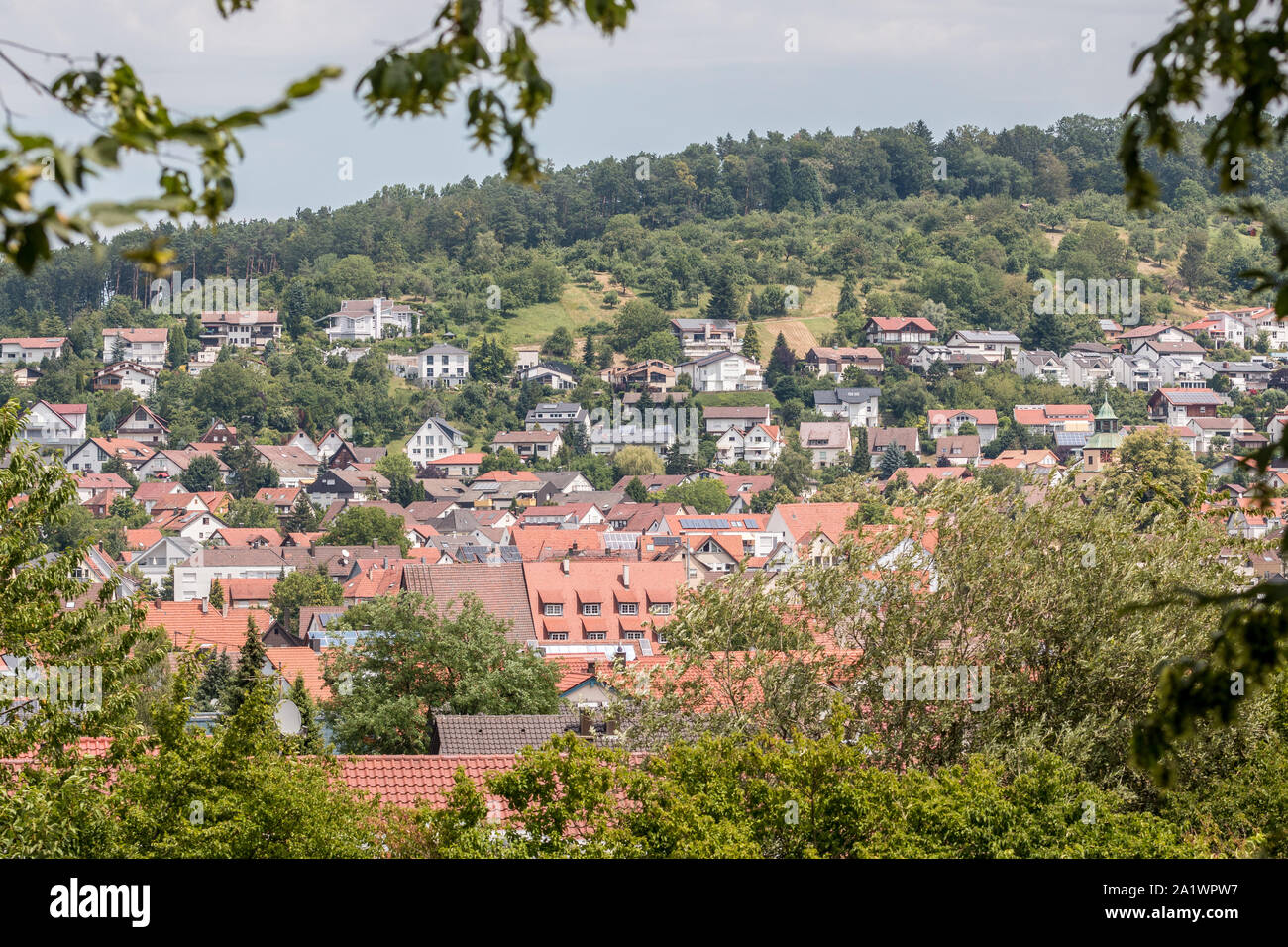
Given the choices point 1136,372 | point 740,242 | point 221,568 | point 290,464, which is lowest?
point 221,568

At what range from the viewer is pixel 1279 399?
10725 cm

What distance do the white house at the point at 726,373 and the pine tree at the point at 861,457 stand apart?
1573cm

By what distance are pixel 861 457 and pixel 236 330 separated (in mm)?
58771

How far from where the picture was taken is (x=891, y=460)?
312 ft

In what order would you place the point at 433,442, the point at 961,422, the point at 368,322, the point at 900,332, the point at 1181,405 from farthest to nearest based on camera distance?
the point at 368,322 → the point at 900,332 → the point at 1181,405 → the point at 433,442 → the point at 961,422

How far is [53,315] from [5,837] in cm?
13495

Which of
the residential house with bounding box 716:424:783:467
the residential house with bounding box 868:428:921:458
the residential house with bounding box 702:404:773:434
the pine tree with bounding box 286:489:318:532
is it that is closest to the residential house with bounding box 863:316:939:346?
the residential house with bounding box 702:404:773:434

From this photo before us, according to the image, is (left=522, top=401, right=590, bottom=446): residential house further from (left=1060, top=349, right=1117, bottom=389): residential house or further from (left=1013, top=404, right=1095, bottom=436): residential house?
(left=1060, top=349, right=1117, bottom=389): residential house

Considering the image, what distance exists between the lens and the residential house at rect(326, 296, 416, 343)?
417ft

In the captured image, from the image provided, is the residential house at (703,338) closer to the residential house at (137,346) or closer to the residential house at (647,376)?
the residential house at (647,376)

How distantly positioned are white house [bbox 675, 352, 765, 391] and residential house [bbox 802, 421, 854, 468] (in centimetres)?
1299

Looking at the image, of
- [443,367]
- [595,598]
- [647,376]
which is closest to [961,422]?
[647,376]

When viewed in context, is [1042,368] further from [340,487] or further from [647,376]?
[340,487]
